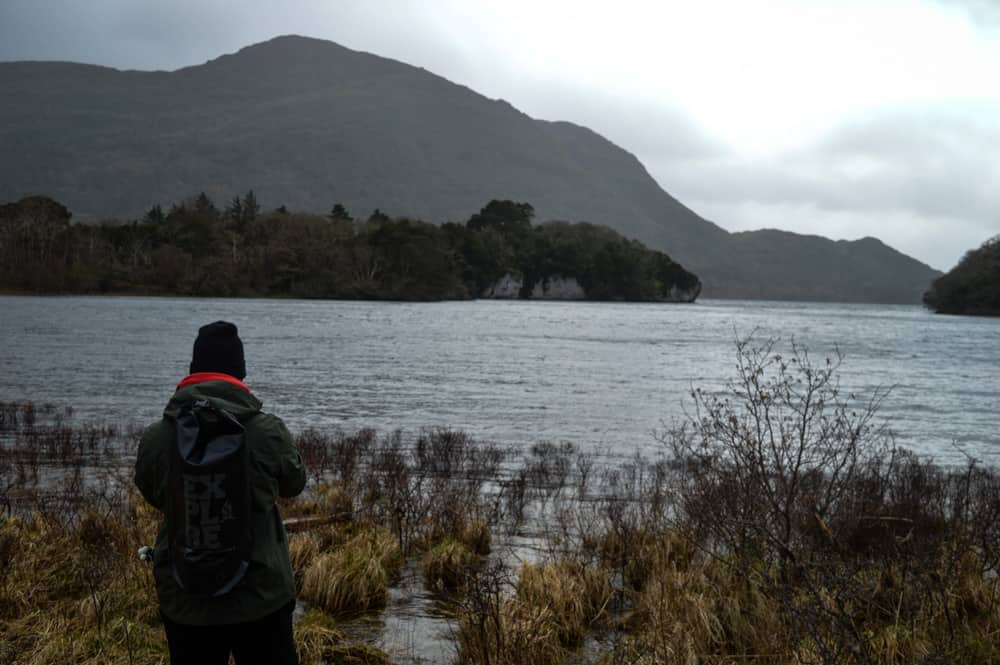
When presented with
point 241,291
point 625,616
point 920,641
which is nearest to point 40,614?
point 625,616

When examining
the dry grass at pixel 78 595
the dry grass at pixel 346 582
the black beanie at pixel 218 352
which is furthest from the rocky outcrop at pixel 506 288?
the black beanie at pixel 218 352

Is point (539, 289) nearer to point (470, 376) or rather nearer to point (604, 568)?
point (470, 376)

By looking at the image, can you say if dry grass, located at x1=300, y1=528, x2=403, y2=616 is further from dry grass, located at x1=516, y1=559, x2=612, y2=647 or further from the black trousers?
the black trousers

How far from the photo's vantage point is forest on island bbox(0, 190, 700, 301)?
11144 centimetres

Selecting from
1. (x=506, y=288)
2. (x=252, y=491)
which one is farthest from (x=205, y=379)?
(x=506, y=288)

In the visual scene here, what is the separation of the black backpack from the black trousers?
23 cm

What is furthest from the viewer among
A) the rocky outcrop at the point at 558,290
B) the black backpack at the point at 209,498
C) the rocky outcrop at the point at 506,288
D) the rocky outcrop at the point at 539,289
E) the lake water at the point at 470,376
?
the rocky outcrop at the point at 558,290

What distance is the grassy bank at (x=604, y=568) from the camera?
587 centimetres

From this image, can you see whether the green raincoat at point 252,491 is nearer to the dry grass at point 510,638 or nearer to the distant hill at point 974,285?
the dry grass at point 510,638

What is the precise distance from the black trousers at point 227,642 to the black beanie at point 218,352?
3.74ft

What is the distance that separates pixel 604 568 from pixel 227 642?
537 cm

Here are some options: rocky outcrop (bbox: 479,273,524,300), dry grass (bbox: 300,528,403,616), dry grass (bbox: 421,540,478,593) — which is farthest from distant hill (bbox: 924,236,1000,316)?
dry grass (bbox: 300,528,403,616)

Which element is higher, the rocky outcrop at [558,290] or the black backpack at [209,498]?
the rocky outcrop at [558,290]

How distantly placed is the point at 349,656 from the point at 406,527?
11.4 feet
